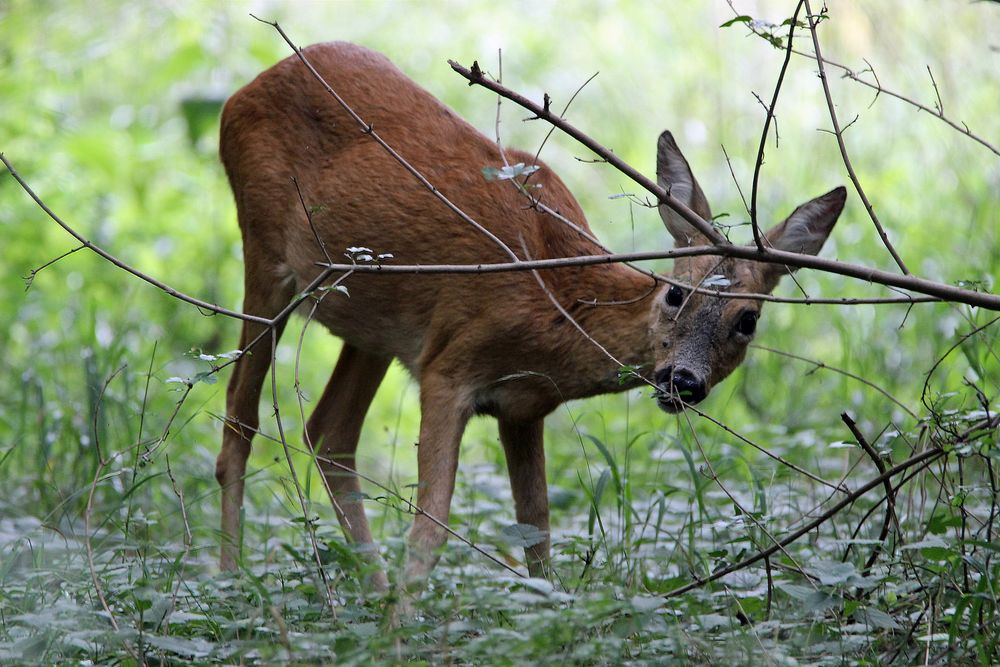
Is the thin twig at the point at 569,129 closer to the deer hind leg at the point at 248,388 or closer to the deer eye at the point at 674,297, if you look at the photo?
the deer eye at the point at 674,297

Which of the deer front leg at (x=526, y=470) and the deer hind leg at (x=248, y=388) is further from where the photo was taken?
the deer hind leg at (x=248, y=388)

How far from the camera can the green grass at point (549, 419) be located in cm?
341

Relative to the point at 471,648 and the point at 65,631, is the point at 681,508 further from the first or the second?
the point at 65,631

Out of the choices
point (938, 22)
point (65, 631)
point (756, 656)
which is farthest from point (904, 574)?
point (938, 22)

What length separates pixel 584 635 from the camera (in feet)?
10.5

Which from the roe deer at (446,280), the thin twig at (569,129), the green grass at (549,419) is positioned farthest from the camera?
the roe deer at (446,280)

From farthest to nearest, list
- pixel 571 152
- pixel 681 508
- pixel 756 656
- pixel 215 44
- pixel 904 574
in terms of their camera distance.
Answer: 1. pixel 571 152
2. pixel 215 44
3. pixel 681 508
4. pixel 904 574
5. pixel 756 656

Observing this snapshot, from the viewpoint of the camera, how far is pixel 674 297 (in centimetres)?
463

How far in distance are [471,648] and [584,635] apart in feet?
1.44

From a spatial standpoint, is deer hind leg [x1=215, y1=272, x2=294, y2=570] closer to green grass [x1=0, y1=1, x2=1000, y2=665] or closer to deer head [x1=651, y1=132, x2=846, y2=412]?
green grass [x1=0, y1=1, x2=1000, y2=665]

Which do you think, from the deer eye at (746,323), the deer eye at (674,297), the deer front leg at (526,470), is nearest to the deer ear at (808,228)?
the deer eye at (746,323)

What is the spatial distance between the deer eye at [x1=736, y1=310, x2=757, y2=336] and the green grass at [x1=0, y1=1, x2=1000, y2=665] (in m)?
0.49

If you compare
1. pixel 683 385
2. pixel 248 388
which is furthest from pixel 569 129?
pixel 248 388

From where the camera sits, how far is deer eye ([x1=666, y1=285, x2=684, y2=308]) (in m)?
4.59
